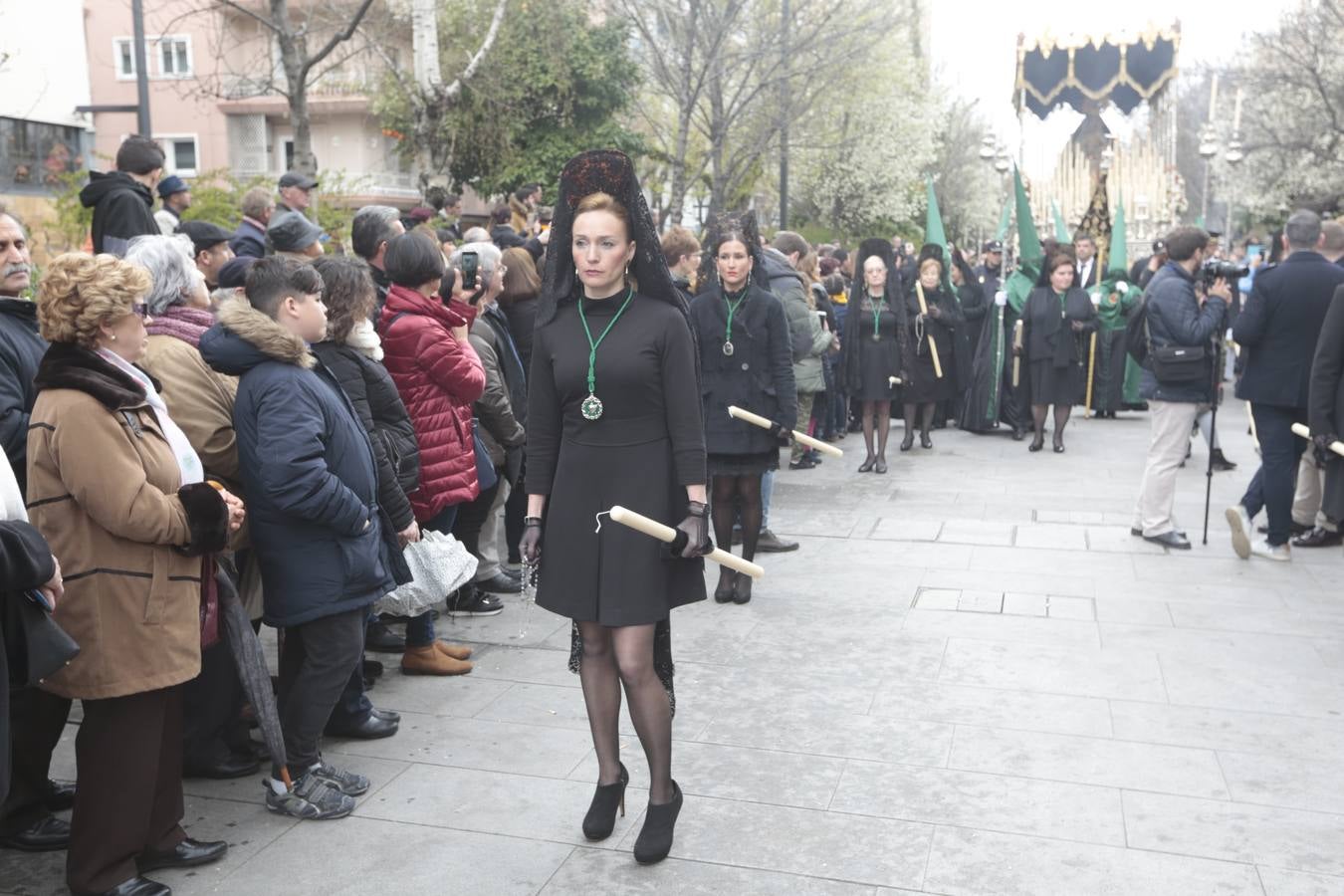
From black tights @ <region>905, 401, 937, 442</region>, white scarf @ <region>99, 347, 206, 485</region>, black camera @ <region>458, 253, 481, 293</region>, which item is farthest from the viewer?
black tights @ <region>905, 401, 937, 442</region>

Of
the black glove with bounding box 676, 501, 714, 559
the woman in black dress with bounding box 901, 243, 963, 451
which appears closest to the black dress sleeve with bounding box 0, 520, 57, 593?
the black glove with bounding box 676, 501, 714, 559

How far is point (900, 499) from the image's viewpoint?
33.2 ft

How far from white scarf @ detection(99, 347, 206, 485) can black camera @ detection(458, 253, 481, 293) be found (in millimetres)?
2644

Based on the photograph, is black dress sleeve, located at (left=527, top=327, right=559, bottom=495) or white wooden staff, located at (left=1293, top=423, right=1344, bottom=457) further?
white wooden staff, located at (left=1293, top=423, right=1344, bottom=457)

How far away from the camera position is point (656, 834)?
3.94m

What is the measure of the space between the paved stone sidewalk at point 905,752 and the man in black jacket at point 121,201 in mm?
2882

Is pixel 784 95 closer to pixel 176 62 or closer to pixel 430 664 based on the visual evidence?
pixel 430 664

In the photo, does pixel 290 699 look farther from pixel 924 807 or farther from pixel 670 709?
pixel 924 807

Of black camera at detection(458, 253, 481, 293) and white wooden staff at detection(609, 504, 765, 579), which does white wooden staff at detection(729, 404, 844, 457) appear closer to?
black camera at detection(458, 253, 481, 293)

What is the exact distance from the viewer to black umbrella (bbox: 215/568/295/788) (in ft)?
13.2

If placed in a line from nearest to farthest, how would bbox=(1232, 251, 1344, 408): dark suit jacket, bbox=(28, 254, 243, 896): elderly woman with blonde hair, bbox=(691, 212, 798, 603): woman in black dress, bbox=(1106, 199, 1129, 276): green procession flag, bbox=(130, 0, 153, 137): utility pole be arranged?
bbox=(28, 254, 243, 896): elderly woman with blonde hair < bbox=(691, 212, 798, 603): woman in black dress < bbox=(1232, 251, 1344, 408): dark suit jacket < bbox=(130, 0, 153, 137): utility pole < bbox=(1106, 199, 1129, 276): green procession flag

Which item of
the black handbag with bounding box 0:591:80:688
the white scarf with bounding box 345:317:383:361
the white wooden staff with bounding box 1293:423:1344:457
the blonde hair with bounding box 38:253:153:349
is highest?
the blonde hair with bounding box 38:253:153:349

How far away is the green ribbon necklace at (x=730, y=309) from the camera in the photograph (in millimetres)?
7035

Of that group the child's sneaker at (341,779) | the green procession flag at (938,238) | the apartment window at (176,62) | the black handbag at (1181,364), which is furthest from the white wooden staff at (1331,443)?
the apartment window at (176,62)
